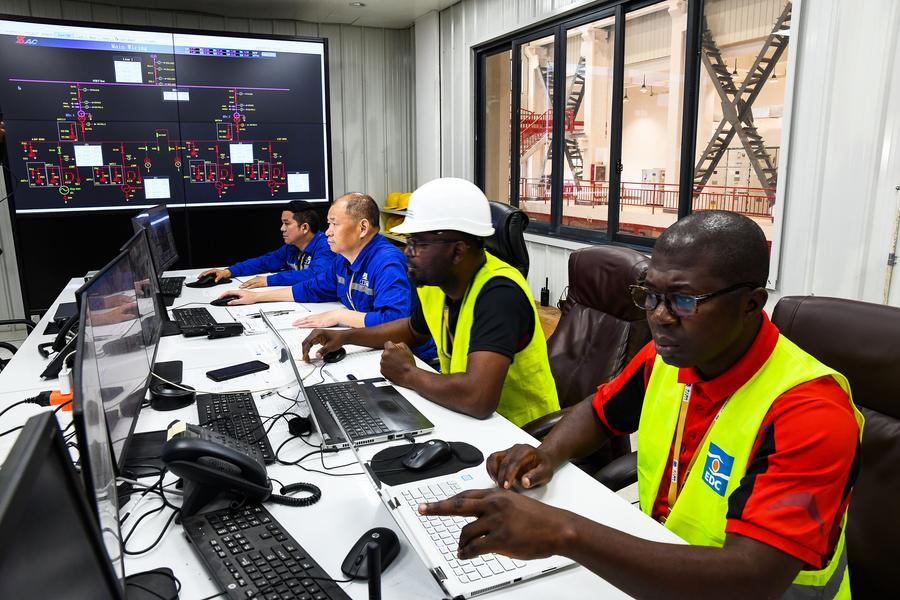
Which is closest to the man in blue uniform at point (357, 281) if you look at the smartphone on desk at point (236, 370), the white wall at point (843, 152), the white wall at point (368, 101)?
the smartphone on desk at point (236, 370)

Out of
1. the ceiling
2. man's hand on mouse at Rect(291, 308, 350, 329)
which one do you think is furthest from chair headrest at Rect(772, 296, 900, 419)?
the ceiling

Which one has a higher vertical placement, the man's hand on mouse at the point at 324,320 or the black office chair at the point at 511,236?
the black office chair at the point at 511,236

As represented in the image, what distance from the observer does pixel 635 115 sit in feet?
14.1

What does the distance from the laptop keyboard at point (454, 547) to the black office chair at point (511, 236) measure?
1.13 metres

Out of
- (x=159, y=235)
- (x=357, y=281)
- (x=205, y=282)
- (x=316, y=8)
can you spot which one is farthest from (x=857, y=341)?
(x=316, y=8)

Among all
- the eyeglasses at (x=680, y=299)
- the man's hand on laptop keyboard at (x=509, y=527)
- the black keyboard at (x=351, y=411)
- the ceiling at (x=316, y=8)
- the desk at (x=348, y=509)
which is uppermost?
the ceiling at (x=316, y=8)

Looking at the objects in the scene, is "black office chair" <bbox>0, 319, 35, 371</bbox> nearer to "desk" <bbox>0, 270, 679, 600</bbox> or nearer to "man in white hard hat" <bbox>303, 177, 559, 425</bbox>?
"desk" <bbox>0, 270, 679, 600</bbox>

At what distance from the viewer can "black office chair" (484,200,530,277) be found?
214 cm

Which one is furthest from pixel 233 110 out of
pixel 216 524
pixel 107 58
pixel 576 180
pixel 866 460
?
pixel 866 460

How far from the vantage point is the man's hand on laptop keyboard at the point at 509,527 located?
0.89 meters

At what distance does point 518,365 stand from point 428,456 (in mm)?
628

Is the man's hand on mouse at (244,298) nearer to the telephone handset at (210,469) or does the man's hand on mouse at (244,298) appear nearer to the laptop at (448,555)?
the telephone handset at (210,469)

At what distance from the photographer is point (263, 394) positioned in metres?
1.82

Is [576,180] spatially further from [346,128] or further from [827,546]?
[827,546]
